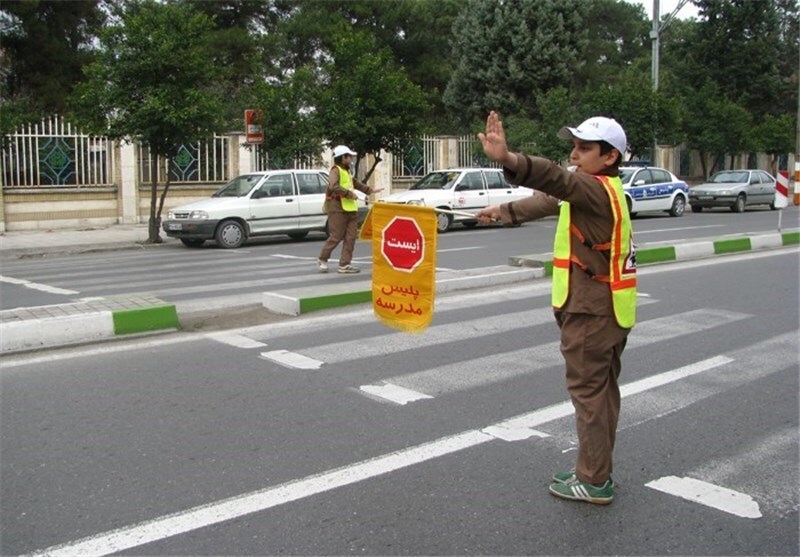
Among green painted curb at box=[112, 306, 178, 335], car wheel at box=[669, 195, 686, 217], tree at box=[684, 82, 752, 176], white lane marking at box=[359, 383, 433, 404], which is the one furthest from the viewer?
tree at box=[684, 82, 752, 176]

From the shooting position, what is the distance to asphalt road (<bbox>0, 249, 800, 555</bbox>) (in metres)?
3.81

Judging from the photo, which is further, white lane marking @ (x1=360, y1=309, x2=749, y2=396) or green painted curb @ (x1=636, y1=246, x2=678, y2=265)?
green painted curb @ (x1=636, y1=246, x2=678, y2=265)

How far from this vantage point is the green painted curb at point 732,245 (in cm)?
1458

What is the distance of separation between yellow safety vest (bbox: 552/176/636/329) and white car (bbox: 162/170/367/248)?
13.6 m

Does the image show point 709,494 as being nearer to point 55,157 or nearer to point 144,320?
point 144,320

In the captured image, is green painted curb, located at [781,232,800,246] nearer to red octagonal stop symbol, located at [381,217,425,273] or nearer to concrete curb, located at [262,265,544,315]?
concrete curb, located at [262,265,544,315]

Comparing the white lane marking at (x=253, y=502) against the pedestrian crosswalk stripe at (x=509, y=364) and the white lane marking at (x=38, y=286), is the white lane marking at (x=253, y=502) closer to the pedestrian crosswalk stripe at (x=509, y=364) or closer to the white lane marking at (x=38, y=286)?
the pedestrian crosswalk stripe at (x=509, y=364)

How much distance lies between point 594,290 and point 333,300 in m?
5.70

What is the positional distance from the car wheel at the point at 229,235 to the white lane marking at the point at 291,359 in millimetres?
10815

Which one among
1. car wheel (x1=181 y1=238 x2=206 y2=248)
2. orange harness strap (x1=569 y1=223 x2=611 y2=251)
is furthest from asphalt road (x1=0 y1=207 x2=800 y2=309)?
orange harness strap (x1=569 y1=223 x2=611 y2=251)

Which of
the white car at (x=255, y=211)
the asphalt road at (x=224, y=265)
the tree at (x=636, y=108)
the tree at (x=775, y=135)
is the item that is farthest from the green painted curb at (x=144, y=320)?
the tree at (x=775, y=135)

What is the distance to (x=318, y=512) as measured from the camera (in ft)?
13.1

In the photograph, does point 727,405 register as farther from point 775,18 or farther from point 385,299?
point 775,18

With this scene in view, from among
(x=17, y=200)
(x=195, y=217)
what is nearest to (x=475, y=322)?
(x=195, y=217)
